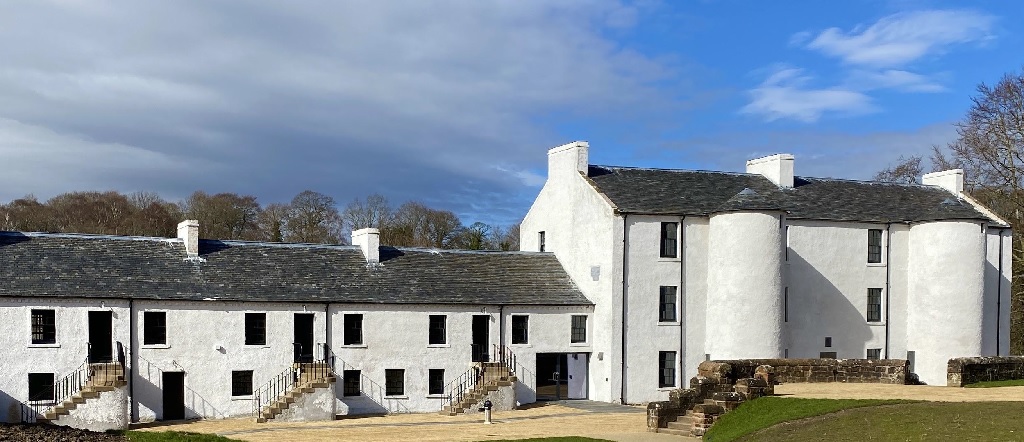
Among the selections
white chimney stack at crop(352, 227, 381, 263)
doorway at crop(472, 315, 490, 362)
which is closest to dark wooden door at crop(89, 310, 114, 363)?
white chimney stack at crop(352, 227, 381, 263)

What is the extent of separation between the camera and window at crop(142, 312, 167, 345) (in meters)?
32.8

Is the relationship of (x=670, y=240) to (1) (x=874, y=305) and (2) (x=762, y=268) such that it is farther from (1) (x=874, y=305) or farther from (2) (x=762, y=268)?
(1) (x=874, y=305)

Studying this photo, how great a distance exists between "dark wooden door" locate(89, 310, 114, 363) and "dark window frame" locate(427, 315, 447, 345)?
425 inches

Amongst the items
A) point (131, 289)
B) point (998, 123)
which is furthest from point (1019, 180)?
point (131, 289)

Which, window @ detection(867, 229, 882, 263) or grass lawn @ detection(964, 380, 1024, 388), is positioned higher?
window @ detection(867, 229, 882, 263)

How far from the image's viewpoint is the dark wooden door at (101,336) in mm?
32062

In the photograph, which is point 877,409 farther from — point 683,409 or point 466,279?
point 466,279

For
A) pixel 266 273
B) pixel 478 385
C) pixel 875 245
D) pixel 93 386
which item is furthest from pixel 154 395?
pixel 875 245

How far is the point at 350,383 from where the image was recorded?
35656 mm

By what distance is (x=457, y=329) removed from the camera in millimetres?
37344

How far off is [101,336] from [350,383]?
326 inches

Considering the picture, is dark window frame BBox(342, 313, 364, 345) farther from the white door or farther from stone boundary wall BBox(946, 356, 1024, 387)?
stone boundary wall BBox(946, 356, 1024, 387)

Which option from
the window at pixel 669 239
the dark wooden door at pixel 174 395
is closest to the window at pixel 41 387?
the dark wooden door at pixel 174 395

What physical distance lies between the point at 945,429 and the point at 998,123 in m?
31.7
